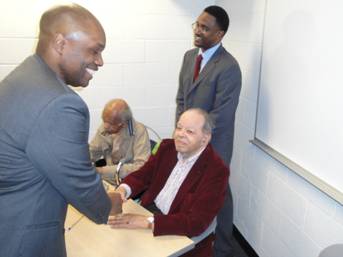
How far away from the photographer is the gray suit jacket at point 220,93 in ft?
7.73

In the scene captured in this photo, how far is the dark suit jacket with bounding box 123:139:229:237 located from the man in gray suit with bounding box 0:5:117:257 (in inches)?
21.2

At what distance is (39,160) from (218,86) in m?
1.60

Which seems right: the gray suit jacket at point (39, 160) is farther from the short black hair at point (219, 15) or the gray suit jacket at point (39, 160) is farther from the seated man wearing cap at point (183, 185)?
the short black hair at point (219, 15)

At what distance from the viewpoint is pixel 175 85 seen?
335 cm

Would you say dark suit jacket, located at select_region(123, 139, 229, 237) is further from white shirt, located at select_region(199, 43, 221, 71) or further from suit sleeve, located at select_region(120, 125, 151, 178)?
white shirt, located at select_region(199, 43, 221, 71)

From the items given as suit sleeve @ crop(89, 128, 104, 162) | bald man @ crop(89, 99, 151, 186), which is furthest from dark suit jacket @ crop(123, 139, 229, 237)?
suit sleeve @ crop(89, 128, 104, 162)

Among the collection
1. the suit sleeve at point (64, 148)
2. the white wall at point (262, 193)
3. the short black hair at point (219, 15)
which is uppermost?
the short black hair at point (219, 15)

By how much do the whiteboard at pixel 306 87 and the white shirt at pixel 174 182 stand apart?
1.85ft

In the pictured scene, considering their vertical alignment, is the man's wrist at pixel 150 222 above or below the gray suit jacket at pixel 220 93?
below

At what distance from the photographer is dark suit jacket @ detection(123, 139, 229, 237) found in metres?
1.57

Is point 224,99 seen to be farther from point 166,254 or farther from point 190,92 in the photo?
point 166,254

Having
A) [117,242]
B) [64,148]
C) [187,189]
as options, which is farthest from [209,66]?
[64,148]

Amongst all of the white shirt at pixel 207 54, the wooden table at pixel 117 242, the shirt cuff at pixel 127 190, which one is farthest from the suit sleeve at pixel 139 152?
the wooden table at pixel 117 242

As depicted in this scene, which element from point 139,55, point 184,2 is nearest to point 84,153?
point 139,55
